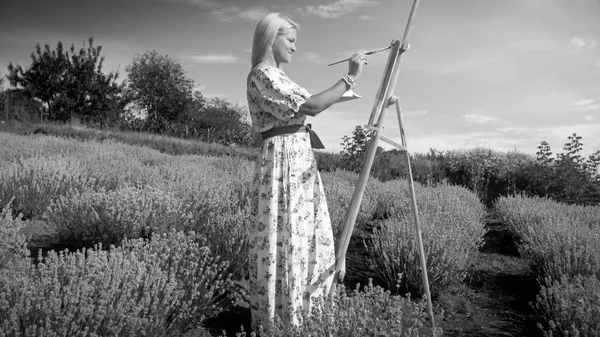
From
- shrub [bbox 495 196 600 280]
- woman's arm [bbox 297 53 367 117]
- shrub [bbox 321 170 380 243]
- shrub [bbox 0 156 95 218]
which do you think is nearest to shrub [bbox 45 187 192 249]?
shrub [bbox 0 156 95 218]

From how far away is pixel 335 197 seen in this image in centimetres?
→ 552

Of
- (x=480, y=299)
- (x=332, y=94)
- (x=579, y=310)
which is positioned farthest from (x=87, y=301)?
(x=480, y=299)

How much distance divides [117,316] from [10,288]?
517 mm

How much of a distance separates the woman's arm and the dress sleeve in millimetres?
62

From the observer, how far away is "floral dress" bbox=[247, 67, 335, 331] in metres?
2.43

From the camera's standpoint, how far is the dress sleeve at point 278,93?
2316 mm

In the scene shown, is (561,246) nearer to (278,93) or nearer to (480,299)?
(480,299)

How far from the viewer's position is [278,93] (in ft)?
7.69

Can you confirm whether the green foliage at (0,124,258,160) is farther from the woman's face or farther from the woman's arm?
the woman's arm

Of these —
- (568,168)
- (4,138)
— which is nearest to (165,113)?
(4,138)

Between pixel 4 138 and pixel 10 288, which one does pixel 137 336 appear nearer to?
pixel 10 288

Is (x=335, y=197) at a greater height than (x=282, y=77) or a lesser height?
lesser

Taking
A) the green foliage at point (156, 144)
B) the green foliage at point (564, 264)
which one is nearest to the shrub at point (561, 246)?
the green foliage at point (564, 264)

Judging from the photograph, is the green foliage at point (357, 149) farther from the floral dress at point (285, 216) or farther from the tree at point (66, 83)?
the tree at point (66, 83)
